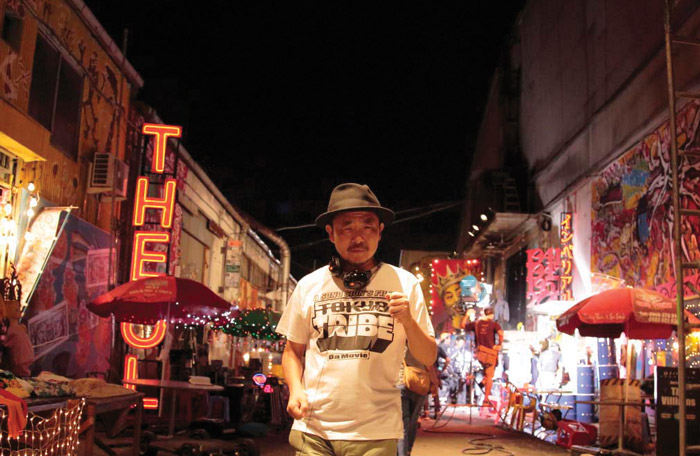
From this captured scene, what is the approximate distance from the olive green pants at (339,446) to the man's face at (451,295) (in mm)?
23106

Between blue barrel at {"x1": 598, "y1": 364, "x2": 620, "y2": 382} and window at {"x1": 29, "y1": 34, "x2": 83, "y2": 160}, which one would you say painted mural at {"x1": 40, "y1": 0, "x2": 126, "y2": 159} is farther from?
blue barrel at {"x1": 598, "y1": 364, "x2": 620, "y2": 382}

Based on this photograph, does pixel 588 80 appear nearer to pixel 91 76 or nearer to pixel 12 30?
pixel 91 76

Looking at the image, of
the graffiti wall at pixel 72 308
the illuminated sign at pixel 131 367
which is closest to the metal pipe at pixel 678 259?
the graffiti wall at pixel 72 308

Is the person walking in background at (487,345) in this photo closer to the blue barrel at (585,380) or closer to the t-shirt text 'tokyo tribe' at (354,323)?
the blue barrel at (585,380)

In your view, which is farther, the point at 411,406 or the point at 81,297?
the point at 81,297

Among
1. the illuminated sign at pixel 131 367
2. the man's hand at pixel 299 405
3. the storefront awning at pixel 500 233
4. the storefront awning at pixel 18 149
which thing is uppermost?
the storefront awning at pixel 500 233

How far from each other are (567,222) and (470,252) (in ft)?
41.4

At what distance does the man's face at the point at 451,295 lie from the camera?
2617 centimetres

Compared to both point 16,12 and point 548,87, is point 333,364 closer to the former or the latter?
point 16,12

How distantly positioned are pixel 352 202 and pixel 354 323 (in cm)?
64

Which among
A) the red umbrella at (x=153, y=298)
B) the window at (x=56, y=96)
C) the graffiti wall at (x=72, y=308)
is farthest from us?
the graffiti wall at (x=72, y=308)

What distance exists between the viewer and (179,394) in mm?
13398

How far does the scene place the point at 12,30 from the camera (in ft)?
32.4

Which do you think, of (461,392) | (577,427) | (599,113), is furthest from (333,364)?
(461,392)
